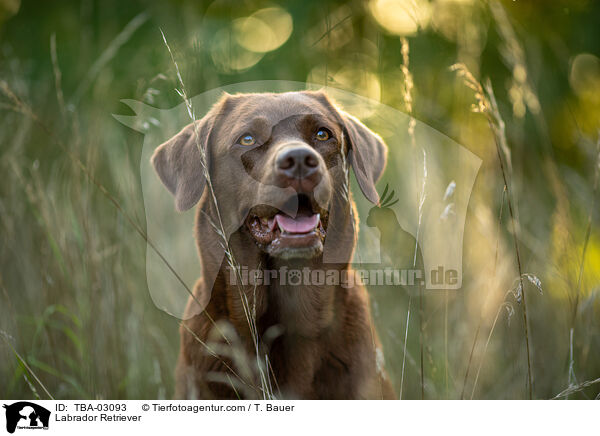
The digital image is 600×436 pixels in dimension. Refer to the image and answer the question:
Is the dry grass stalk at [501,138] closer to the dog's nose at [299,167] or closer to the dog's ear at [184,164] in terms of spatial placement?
the dog's nose at [299,167]

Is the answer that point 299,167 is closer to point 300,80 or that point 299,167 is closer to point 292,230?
point 292,230

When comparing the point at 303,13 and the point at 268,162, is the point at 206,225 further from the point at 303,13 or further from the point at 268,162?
the point at 303,13

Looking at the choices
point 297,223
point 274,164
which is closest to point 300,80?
point 274,164

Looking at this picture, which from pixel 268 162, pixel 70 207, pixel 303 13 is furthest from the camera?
pixel 70 207

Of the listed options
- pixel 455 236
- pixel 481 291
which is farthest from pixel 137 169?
pixel 481 291

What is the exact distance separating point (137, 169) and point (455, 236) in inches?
73.2

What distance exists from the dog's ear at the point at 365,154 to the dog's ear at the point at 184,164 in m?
0.72

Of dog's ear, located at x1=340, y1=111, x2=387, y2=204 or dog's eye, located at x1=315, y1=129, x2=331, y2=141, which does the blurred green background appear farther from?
dog's eye, located at x1=315, y1=129, x2=331, y2=141

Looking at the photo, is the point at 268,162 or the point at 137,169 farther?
the point at 137,169

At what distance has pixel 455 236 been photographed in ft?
8.60

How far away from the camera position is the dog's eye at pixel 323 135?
2.32 metres

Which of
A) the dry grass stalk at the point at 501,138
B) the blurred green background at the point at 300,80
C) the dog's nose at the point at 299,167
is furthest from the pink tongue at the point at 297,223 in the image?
the dry grass stalk at the point at 501,138
